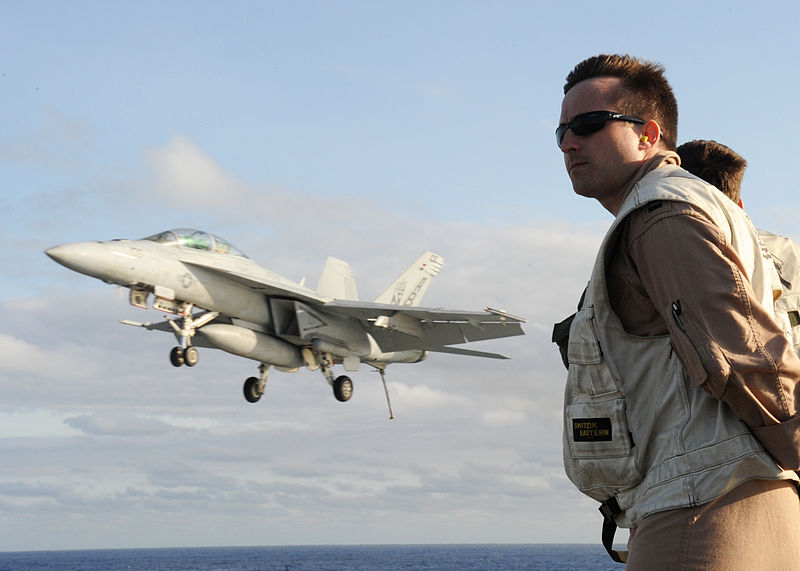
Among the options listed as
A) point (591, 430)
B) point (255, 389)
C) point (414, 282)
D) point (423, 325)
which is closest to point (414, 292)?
point (414, 282)

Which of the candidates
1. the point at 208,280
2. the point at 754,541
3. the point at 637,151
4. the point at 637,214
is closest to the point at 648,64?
the point at 637,151

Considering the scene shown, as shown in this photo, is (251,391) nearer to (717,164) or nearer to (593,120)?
(717,164)

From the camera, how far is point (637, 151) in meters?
2.89

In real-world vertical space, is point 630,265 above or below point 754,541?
above

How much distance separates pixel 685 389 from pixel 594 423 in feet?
0.93

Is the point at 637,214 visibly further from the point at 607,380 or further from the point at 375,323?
the point at 375,323

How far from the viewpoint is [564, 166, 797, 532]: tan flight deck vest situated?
2.30 meters

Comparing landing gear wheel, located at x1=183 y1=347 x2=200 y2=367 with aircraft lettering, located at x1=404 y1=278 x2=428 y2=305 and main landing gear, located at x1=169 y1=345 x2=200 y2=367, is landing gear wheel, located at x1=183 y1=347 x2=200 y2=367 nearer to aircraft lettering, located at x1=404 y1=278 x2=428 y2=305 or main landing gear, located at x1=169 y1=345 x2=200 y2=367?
main landing gear, located at x1=169 y1=345 x2=200 y2=367

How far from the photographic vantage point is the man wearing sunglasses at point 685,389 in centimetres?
225

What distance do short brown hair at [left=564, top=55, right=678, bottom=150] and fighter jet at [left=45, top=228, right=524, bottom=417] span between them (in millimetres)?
22811

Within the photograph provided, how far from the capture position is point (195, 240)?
1097 inches

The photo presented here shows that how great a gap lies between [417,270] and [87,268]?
17.0 m

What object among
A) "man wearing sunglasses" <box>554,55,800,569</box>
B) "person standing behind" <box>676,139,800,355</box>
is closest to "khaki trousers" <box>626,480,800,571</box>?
"man wearing sunglasses" <box>554,55,800,569</box>

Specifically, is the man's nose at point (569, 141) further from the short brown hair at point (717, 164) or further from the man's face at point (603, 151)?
the short brown hair at point (717, 164)
